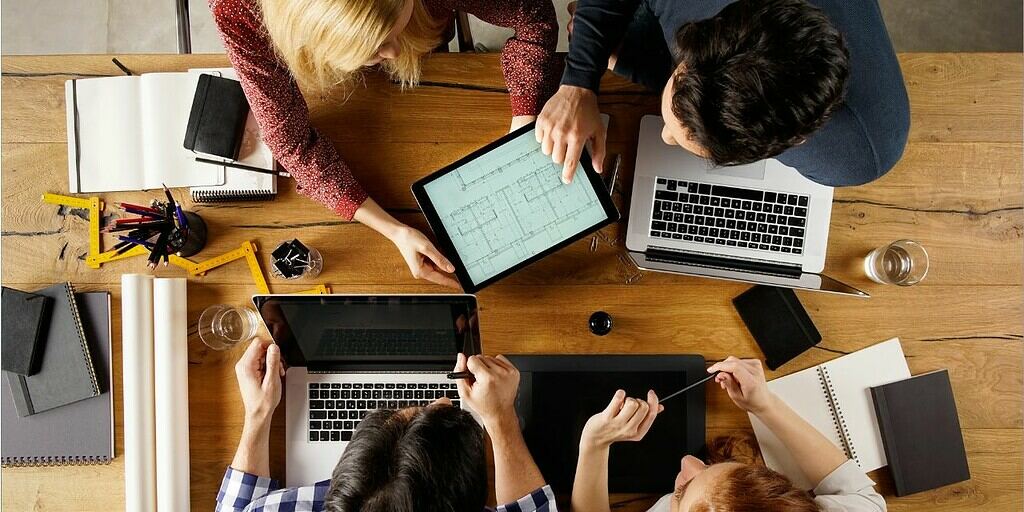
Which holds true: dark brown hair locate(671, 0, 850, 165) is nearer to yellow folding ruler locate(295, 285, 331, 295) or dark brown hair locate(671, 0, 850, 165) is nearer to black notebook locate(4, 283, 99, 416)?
yellow folding ruler locate(295, 285, 331, 295)

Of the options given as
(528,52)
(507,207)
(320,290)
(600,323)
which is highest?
(528,52)

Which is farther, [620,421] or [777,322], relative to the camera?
[777,322]

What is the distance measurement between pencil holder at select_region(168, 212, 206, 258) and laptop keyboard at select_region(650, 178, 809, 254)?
37.6 inches

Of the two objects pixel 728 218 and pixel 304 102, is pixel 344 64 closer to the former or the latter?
pixel 304 102

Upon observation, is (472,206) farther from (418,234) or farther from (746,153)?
(746,153)

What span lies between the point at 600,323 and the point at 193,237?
0.88 meters

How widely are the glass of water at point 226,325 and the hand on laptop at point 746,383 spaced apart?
983 millimetres

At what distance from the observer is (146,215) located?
1242mm

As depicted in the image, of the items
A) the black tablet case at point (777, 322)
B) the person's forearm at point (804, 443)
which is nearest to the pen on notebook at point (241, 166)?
the black tablet case at point (777, 322)

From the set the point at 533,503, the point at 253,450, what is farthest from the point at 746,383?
the point at 253,450

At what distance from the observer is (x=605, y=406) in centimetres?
132

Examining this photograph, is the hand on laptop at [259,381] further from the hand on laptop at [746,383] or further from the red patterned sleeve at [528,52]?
the hand on laptop at [746,383]

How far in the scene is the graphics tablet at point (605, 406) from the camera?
1.33 meters

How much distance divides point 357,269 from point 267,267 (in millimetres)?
194
